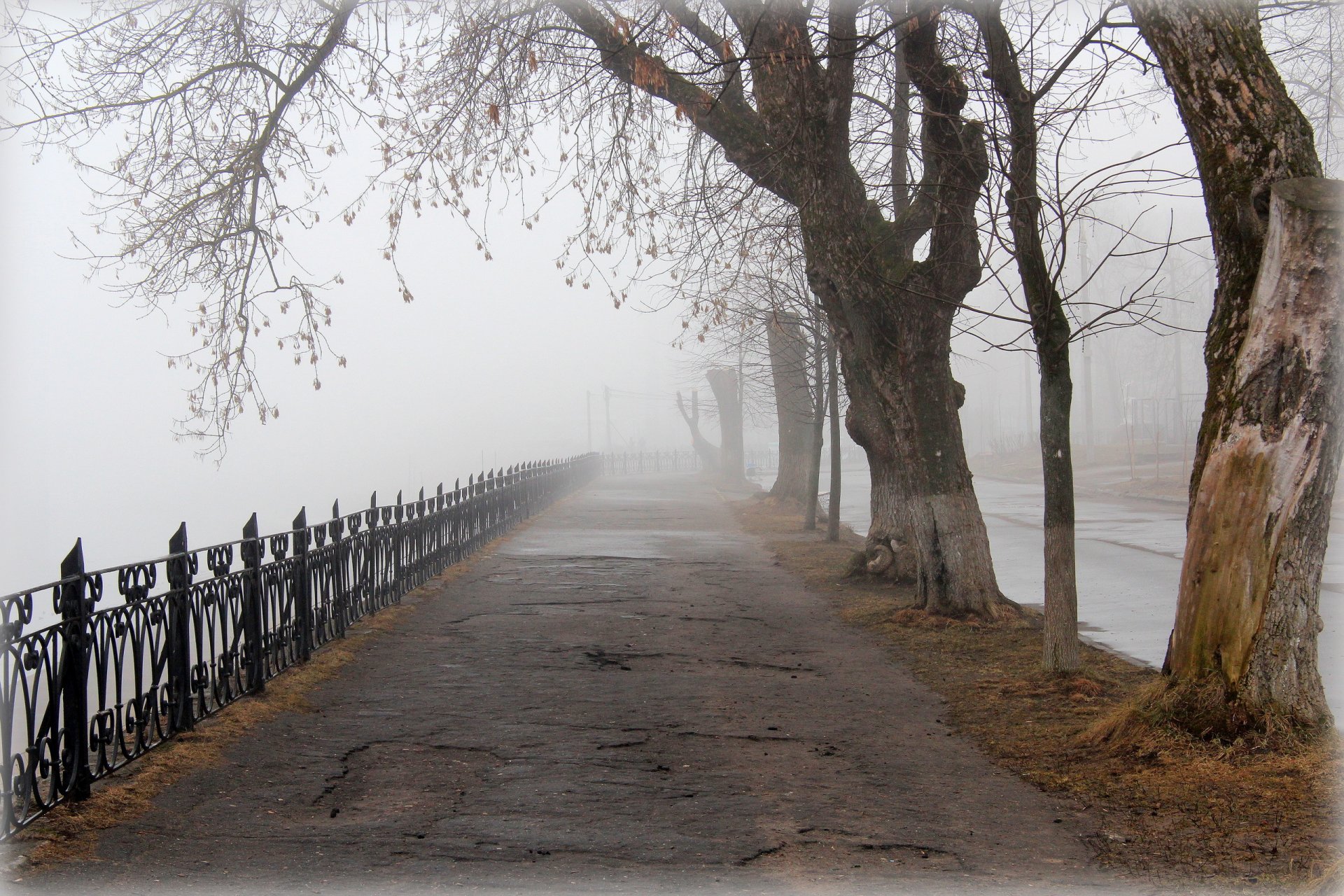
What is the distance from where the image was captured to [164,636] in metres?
6.16

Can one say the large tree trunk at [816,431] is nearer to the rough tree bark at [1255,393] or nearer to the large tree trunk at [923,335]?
the large tree trunk at [923,335]

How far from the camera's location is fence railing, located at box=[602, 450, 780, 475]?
226ft

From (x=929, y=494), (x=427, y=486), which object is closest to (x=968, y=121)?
(x=929, y=494)

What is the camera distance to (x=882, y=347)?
10719 millimetres

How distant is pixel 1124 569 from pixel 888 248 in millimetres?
7157

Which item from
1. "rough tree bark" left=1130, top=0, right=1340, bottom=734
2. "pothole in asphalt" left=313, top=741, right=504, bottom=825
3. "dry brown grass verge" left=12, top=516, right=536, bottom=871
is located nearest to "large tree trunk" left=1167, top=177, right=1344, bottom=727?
"rough tree bark" left=1130, top=0, right=1340, bottom=734

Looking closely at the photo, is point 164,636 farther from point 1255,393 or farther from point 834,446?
point 834,446

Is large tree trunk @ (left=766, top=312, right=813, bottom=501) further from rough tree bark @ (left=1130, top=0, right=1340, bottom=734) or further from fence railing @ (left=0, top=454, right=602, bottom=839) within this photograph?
rough tree bark @ (left=1130, top=0, right=1340, bottom=734)

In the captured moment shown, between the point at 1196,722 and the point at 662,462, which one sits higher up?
the point at 662,462

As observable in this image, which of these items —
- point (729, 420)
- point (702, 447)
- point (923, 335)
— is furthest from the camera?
point (702, 447)

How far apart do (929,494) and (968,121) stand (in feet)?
12.0

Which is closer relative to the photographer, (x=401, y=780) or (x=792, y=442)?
(x=401, y=780)

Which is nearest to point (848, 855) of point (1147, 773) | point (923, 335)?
point (1147, 773)

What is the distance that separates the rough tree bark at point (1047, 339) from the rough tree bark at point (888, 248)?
7.16 ft
